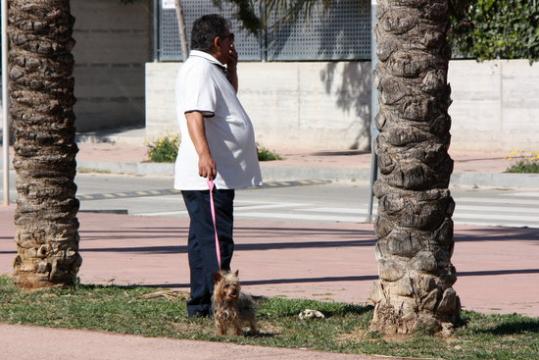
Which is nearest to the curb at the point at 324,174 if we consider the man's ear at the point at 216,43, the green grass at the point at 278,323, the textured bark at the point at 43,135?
the green grass at the point at 278,323

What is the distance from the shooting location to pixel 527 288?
10125 millimetres

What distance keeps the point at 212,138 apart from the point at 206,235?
0.59 metres

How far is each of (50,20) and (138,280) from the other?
2.19 meters

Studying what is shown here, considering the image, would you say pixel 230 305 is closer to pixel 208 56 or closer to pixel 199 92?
pixel 199 92

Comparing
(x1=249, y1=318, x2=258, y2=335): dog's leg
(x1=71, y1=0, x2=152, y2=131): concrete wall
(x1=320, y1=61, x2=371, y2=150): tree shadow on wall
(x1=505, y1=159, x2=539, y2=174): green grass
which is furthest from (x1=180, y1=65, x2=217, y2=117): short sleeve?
(x1=71, y1=0, x2=152, y2=131): concrete wall

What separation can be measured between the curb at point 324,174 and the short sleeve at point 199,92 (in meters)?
13.9

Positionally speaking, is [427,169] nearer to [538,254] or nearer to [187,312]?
[187,312]

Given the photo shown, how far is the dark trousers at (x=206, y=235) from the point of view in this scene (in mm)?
8258

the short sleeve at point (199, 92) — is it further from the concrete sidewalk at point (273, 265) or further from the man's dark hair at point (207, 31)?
the concrete sidewalk at point (273, 265)

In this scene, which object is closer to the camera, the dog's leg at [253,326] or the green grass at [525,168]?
the dog's leg at [253,326]

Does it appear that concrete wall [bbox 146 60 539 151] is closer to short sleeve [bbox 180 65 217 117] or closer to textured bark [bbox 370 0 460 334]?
short sleeve [bbox 180 65 217 117]

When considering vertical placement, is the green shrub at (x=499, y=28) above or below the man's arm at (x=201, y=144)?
above

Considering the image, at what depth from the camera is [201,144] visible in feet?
26.1

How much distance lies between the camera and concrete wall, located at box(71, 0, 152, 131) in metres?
35.8
